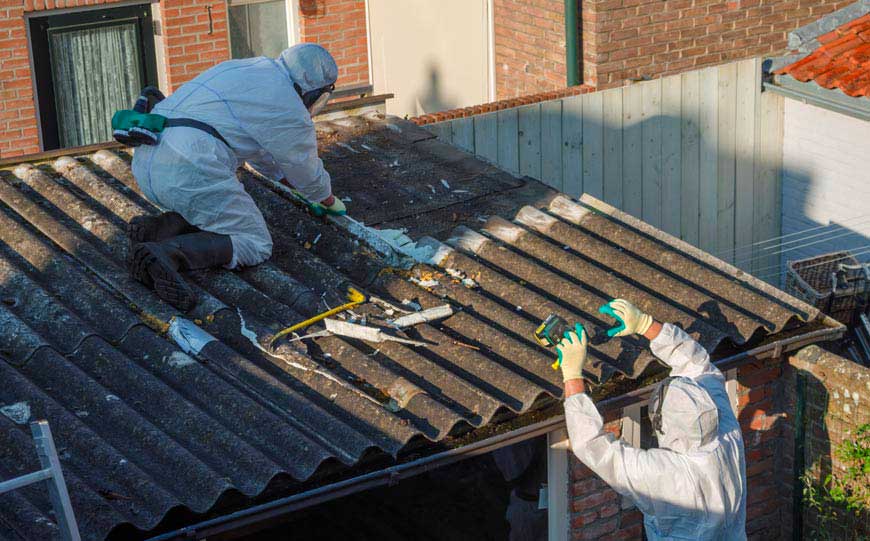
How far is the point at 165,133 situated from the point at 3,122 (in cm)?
572

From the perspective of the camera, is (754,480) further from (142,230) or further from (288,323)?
(142,230)

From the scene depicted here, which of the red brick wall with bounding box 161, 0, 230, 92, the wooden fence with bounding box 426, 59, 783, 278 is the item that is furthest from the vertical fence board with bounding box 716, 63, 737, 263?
the red brick wall with bounding box 161, 0, 230, 92

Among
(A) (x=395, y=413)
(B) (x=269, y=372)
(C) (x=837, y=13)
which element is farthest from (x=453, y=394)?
(C) (x=837, y=13)

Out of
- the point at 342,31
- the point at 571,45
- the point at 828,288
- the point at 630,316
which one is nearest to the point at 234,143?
the point at 630,316

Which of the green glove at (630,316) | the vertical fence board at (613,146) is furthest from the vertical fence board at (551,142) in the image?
the green glove at (630,316)

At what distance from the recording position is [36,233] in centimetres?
755

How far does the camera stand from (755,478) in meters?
8.02

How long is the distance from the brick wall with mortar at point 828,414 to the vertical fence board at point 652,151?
14.0 feet

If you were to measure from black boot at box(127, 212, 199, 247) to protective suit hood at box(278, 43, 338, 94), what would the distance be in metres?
1.05

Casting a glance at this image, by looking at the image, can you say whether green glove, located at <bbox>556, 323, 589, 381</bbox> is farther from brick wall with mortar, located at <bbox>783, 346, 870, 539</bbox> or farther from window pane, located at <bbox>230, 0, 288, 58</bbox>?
window pane, located at <bbox>230, 0, 288, 58</bbox>

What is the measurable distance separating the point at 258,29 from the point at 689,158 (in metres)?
4.72

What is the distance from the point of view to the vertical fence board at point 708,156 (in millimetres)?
11852

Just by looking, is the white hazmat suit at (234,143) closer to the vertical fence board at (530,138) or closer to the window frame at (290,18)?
the vertical fence board at (530,138)

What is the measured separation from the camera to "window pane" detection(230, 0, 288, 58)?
43.3 ft
